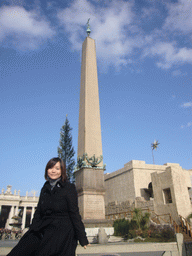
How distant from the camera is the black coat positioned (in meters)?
2.39

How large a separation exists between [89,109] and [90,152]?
9.04 feet

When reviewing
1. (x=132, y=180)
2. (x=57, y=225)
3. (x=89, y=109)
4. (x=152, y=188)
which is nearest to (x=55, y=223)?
(x=57, y=225)

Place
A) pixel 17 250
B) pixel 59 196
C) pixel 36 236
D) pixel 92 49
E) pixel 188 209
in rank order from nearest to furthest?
1. pixel 17 250
2. pixel 36 236
3. pixel 59 196
4. pixel 92 49
5. pixel 188 209

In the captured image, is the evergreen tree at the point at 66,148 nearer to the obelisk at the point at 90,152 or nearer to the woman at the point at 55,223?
the obelisk at the point at 90,152

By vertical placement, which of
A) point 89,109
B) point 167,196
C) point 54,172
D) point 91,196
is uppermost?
point 89,109

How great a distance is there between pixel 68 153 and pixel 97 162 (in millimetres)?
20497

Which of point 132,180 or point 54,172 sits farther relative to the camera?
point 132,180

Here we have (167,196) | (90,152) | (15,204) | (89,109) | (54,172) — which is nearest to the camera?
(54,172)

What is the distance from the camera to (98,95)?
48.3 feet

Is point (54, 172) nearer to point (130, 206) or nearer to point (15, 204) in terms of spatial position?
point (130, 206)

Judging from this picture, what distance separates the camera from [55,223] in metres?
2.52

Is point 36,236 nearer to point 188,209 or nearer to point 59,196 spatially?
point 59,196

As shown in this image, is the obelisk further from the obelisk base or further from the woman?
the woman

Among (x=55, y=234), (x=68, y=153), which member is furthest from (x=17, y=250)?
(x=68, y=153)
